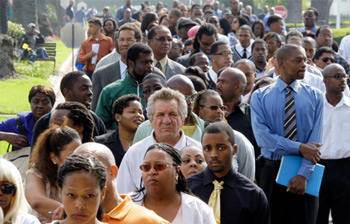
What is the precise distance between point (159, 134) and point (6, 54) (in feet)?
53.3

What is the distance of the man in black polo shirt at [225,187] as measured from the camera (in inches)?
281

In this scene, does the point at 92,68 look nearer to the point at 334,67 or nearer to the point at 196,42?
the point at 196,42

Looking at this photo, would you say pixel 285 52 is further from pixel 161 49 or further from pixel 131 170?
pixel 161 49

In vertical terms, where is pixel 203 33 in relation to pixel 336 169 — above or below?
above

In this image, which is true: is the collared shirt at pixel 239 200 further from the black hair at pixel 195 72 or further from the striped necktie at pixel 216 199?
the black hair at pixel 195 72

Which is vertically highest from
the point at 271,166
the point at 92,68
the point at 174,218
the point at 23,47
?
the point at 174,218

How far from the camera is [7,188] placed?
5.79 m

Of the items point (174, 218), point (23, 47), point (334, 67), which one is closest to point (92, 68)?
point (334, 67)

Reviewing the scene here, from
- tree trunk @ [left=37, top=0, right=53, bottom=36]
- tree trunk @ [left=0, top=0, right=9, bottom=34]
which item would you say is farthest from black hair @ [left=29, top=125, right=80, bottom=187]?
tree trunk @ [left=37, top=0, right=53, bottom=36]

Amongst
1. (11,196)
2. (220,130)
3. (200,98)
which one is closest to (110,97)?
(200,98)

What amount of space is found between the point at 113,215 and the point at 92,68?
1099 cm

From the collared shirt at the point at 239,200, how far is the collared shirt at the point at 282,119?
6.46 feet

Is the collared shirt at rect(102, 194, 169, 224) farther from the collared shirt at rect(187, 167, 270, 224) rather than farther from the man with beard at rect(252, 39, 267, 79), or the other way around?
the man with beard at rect(252, 39, 267, 79)

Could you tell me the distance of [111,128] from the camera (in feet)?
34.7
